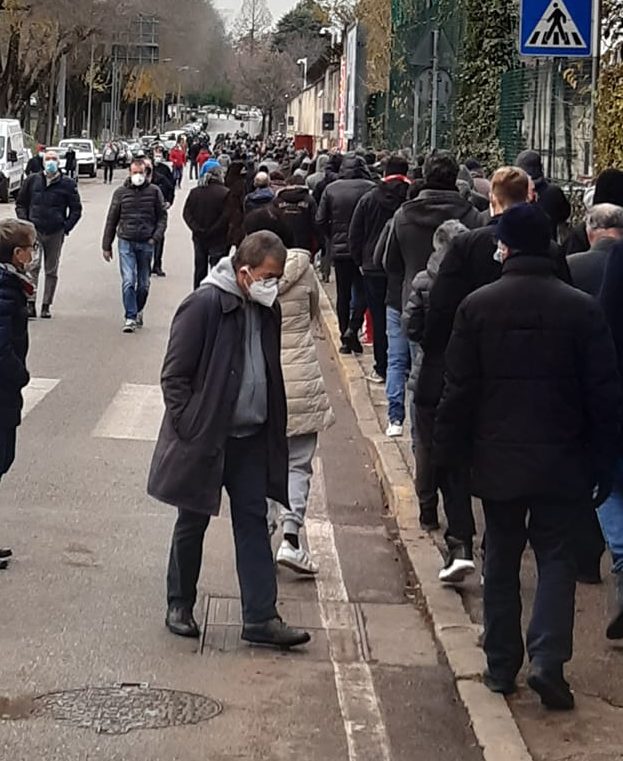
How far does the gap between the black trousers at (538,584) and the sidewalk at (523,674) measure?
22 cm

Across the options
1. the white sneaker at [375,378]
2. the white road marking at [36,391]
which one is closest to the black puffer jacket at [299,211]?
the white sneaker at [375,378]

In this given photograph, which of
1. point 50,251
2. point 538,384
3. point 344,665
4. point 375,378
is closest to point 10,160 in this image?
point 50,251

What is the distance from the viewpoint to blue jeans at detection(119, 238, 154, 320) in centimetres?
1719

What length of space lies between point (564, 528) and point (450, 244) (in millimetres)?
1972

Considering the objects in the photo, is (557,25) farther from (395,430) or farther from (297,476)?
(297,476)

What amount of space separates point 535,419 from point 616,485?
46.3 inches

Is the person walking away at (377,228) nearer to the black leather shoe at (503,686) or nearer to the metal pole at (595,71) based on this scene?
the metal pole at (595,71)

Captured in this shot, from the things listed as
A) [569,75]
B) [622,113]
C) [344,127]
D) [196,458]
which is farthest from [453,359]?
[344,127]

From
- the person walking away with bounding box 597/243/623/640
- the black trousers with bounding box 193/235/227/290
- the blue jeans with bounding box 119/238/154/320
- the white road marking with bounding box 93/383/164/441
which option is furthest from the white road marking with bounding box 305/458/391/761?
the black trousers with bounding box 193/235/227/290

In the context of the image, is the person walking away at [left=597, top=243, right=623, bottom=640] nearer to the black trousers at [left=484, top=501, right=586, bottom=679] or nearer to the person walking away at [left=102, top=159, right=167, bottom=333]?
the black trousers at [left=484, top=501, right=586, bottom=679]

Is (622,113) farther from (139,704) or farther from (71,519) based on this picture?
(139,704)

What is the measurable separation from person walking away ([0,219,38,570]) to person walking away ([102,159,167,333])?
9.11 m

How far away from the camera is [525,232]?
6121 millimetres

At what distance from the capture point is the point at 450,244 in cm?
766
